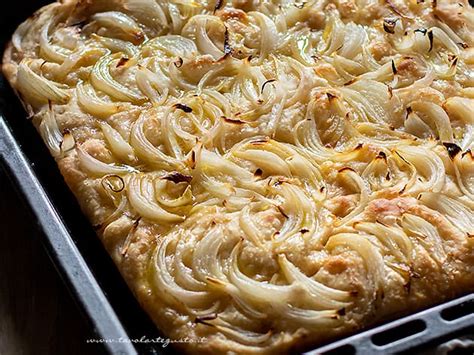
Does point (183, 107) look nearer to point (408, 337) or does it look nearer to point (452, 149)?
point (452, 149)

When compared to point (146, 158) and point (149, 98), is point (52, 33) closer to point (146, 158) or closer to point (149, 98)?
point (149, 98)

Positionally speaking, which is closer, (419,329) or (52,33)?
(419,329)

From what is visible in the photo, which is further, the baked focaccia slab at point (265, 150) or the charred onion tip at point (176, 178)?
the charred onion tip at point (176, 178)

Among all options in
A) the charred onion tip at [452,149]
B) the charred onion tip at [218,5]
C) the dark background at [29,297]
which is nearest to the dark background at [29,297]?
the dark background at [29,297]

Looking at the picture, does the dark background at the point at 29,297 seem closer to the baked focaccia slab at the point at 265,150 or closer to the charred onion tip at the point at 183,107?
the baked focaccia slab at the point at 265,150

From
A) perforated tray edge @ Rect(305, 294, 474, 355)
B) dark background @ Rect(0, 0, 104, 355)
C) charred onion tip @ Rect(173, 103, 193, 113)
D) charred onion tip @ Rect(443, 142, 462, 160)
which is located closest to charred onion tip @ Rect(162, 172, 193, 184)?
charred onion tip @ Rect(173, 103, 193, 113)

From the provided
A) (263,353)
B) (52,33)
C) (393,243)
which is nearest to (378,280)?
(393,243)

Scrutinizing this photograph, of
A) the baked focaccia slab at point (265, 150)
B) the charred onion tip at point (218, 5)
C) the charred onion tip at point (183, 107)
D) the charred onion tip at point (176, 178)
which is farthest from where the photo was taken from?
the charred onion tip at point (218, 5)

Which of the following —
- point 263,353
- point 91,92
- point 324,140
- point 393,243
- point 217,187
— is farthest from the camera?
point 91,92

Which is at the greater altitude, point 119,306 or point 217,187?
point 217,187
